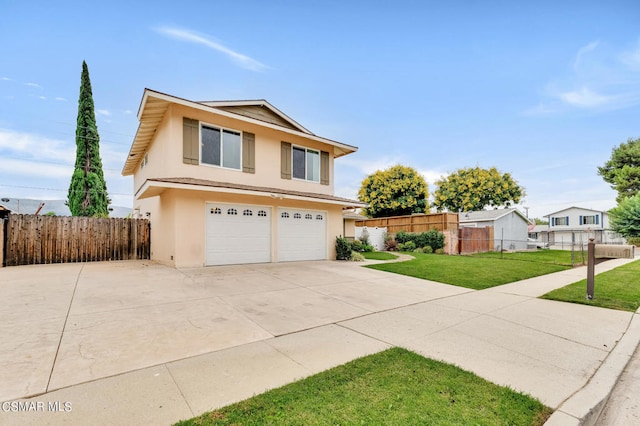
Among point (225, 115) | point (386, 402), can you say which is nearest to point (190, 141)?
point (225, 115)

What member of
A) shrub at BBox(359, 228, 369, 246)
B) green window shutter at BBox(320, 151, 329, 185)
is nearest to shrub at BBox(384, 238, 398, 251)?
shrub at BBox(359, 228, 369, 246)

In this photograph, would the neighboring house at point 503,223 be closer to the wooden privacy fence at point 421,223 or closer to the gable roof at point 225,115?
the wooden privacy fence at point 421,223

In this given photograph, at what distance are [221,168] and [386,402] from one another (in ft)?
33.4

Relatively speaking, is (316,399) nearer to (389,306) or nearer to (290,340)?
(290,340)

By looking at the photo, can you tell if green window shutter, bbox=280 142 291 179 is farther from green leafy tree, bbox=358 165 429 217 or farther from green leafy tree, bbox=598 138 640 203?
green leafy tree, bbox=598 138 640 203

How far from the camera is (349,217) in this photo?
18.9 meters

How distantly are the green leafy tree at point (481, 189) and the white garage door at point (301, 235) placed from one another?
27.9 m

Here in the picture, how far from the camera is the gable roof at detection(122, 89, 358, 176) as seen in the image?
32.3 feet

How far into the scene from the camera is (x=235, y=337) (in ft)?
13.3

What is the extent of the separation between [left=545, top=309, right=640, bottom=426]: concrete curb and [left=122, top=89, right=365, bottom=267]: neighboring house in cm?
944

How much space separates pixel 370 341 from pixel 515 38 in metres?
14.1

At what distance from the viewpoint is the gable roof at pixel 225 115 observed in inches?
388

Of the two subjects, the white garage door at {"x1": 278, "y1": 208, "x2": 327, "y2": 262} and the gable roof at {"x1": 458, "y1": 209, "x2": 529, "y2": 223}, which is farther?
the gable roof at {"x1": 458, "y1": 209, "x2": 529, "y2": 223}

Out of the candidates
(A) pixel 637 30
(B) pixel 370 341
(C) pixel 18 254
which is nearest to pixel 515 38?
(A) pixel 637 30
